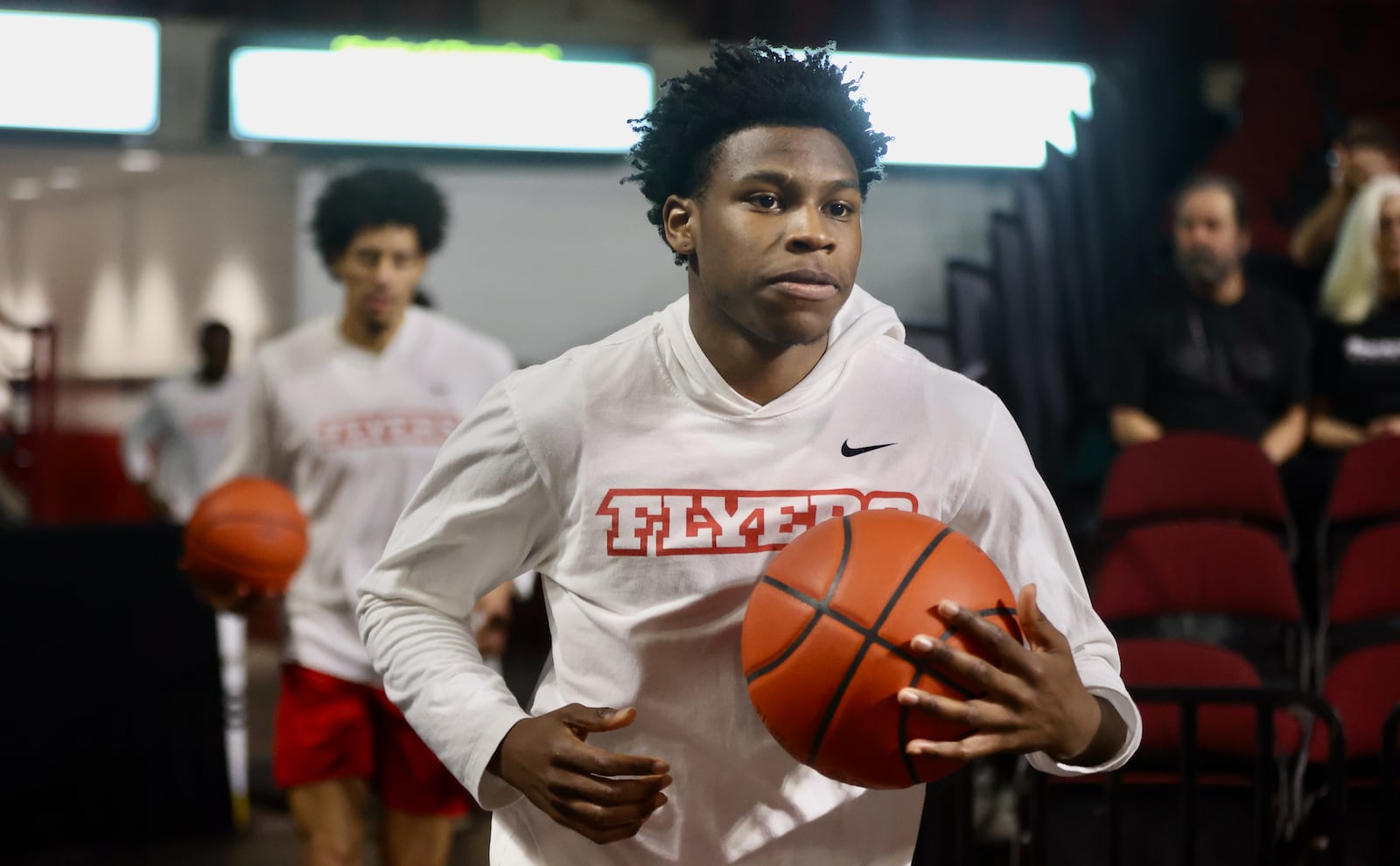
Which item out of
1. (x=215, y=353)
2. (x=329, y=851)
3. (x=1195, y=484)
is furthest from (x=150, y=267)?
(x=1195, y=484)

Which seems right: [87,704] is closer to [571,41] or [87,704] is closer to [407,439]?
[407,439]

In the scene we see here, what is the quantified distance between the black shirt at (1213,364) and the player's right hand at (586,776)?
324 centimetres

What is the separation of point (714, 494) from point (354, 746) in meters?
2.03

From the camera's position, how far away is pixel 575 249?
7.39 metres

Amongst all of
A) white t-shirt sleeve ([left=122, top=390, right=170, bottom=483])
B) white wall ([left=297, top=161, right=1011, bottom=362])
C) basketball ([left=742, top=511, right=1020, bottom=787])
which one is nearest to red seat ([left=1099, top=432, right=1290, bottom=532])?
basketball ([left=742, top=511, right=1020, bottom=787])

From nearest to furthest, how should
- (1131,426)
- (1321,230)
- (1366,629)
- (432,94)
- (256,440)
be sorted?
1. (256,440)
2. (1366,629)
3. (1131,426)
4. (1321,230)
5. (432,94)

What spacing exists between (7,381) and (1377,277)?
6.24 metres

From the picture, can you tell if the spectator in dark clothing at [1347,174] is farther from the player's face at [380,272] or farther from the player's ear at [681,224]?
the player's ear at [681,224]

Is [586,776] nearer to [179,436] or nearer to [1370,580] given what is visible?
[1370,580]

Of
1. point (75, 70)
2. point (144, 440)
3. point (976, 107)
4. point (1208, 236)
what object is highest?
point (976, 107)

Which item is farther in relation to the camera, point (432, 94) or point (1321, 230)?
point (432, 94)

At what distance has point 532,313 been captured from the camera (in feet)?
24.3

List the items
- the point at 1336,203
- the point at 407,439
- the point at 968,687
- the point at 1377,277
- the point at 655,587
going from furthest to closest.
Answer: the point at 1336,203 → the point at 1377,277 → the point at 407,439 → the point at 655,587 → the point at 968,687

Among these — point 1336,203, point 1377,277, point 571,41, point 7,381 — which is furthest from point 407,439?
point 7,381
